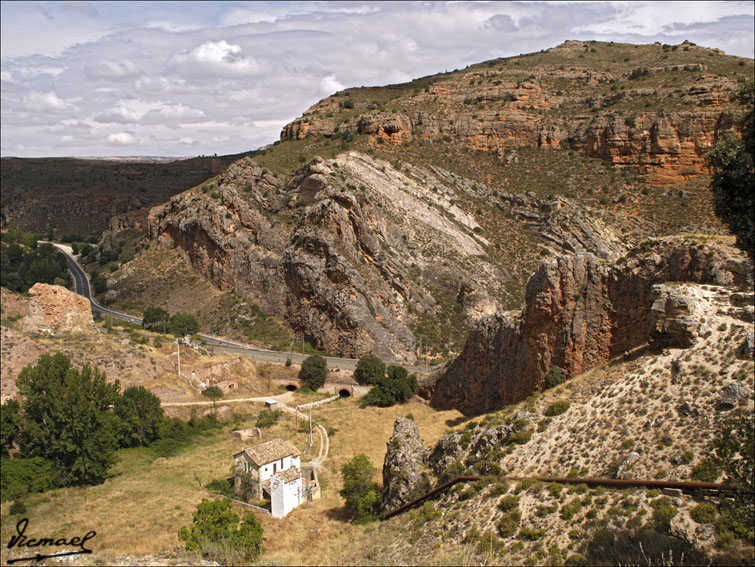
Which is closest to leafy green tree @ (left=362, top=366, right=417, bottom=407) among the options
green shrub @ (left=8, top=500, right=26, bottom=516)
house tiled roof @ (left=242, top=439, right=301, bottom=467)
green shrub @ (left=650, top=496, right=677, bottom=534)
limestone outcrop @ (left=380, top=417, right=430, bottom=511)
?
house tiled roof @ (left=242, top=439, right=301, bottom=467)

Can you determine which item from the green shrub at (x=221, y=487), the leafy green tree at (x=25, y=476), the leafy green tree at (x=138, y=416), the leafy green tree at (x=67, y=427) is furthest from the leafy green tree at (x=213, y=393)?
the leafy green tree at (x=25, y=476)

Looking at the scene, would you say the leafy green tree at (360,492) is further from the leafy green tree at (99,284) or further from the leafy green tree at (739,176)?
the leafy green tree at (99,284)

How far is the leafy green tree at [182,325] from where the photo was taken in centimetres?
5761

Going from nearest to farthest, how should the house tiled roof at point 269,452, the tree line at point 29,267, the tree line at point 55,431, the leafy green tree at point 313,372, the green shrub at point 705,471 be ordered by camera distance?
1. the green shrub at point 705,471
2. the tree line at point 55,431
3. the house tiled roof at point 269,452
4. the leafy green tree at point 313,372
5. the tree line at point 29,267

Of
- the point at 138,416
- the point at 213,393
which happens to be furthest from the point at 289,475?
the point at 213,393

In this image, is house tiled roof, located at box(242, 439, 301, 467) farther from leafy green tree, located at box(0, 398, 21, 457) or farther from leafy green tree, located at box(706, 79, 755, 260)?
leafy green tree, located at box(706, 79, 755, 260)

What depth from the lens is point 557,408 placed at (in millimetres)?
20875

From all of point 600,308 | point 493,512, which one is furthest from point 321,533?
point 600,308

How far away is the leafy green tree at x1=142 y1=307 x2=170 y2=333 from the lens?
5694 cm

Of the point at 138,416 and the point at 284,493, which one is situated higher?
the point at 138,416

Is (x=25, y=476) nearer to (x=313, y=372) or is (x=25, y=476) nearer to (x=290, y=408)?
(x=290, y=408)

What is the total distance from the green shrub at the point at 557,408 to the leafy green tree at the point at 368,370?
93.6 ft

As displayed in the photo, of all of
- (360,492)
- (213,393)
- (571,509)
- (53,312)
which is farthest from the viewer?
(213,393)

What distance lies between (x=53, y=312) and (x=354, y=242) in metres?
29.8
